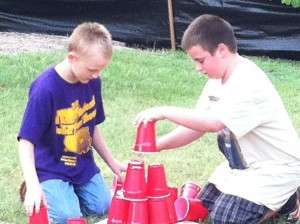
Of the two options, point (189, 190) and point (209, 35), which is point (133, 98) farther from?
point (209, 35)

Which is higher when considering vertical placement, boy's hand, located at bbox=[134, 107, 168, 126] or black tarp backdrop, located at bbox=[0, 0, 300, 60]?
boy's hand, located at bbox=[134, 107, 168, 126]

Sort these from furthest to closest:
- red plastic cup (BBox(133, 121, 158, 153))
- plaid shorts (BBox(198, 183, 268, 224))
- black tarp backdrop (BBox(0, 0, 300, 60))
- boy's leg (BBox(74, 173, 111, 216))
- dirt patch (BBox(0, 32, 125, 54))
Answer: black tarp backdrop (BBox(0, 0, 300, 60))
dirt patch (BBox(0, 32, 125, 54))
boy's leg (BBox(74, 173, 111, 216))
plaid shorts (BBox(198, 183, 268, 224))
red plastic cup (BBox(133, 121, 158, 153))

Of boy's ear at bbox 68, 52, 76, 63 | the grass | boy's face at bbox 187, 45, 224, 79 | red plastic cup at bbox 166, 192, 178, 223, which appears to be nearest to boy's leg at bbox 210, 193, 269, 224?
red plastic cup at bbox 166, 192, 178, 223

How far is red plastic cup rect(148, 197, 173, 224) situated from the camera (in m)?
3.05

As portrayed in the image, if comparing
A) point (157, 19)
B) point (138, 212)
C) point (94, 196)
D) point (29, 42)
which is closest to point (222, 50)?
point (138, 212)

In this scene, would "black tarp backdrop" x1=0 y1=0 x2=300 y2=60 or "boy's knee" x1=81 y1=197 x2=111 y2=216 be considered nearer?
"boy's knee" x1=81 y1=197 x2=111 y2=216

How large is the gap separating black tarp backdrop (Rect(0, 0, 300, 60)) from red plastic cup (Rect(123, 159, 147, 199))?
21.4ft

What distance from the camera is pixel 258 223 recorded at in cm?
340

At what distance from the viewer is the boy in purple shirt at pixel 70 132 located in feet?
10.8

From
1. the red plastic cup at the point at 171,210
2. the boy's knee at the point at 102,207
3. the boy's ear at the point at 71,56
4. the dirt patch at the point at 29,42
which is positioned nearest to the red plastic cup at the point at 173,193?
the red plastic cup at the point at 171,210

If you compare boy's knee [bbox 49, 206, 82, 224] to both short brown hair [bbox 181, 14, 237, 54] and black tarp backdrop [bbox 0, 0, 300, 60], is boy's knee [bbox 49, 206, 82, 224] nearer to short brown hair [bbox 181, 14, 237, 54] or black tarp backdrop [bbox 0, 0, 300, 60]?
short brown hair [bbox 181, 14, 237, 54]

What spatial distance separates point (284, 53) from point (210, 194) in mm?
5897

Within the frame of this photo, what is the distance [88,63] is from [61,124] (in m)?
0.38

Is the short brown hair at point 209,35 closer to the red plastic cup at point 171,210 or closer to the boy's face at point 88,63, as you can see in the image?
the boy's face at point 88,63
